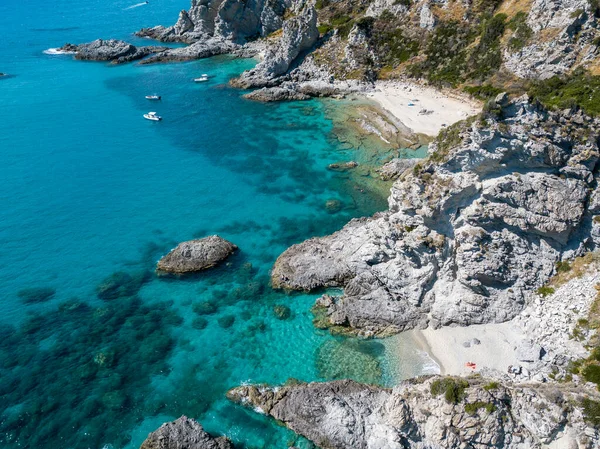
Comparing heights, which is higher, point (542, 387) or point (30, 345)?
point (542, 387)

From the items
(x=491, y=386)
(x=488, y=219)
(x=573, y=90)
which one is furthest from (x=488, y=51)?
(x=491, y=386)

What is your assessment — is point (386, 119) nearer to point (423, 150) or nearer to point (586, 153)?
point (423, 150)

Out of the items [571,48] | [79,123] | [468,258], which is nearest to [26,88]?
[79,123]

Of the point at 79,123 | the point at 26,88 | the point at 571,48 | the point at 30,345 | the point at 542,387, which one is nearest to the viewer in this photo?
the point at 542,387

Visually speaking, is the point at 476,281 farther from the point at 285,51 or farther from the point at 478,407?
the point at 285,51

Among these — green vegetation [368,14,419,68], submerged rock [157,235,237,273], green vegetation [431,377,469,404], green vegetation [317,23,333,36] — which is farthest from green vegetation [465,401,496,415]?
green vegetation [317,23,333,36]

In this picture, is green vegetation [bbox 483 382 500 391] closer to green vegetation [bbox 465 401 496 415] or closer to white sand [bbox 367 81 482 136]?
green vegetation [bbox 465 401 496 415]

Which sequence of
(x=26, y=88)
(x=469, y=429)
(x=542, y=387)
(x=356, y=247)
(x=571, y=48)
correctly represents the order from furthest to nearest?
1. (x=26, y=88)
2. (x=571, y=48)
3. (x=356, y=247)
4. (x=542, y=387)
5. (x=469, y=429)
